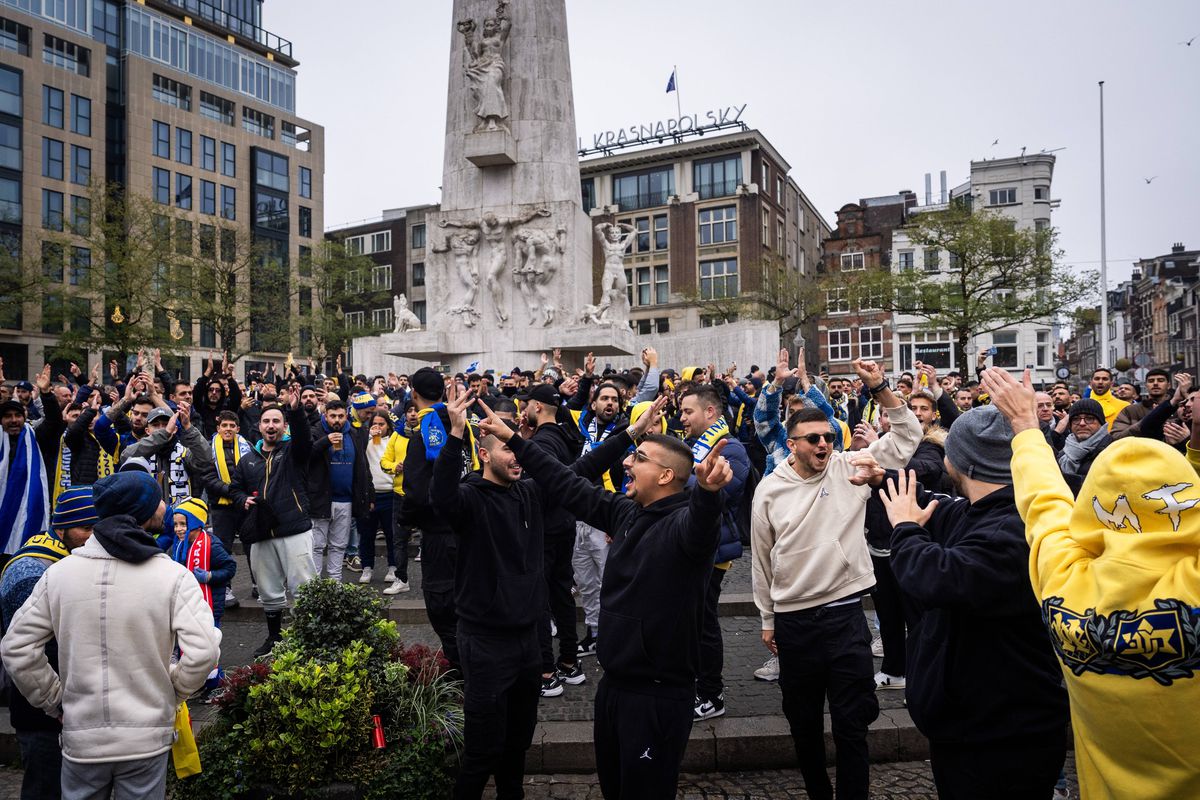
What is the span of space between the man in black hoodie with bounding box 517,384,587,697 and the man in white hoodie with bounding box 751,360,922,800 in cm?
206

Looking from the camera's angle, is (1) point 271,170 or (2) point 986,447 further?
(1) point 271,170

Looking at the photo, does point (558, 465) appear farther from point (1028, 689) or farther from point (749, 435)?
point (749, 435)

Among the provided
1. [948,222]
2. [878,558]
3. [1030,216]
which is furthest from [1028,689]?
[1030,216]

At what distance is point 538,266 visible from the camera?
22.0 m

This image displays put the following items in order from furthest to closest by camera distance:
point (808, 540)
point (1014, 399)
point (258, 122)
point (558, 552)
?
point (258, 122), point (558, 552), point (808, 540), point (1014, 399)

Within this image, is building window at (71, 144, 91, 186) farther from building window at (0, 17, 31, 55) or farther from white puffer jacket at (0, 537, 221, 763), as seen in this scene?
white puffer jacket at (0, 537, 221, 763)

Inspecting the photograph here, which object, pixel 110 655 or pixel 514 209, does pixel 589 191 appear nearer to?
pixel 514 209

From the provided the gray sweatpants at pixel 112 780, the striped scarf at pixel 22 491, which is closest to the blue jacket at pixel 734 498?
the gray sweatpants at pixel 112 780

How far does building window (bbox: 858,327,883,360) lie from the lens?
195 feet

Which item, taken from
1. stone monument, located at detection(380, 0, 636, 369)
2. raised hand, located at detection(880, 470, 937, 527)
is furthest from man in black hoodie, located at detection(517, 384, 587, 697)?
stone monument, located at detection(380, 0, 636, 369)

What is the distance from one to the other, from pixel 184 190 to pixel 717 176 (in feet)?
123

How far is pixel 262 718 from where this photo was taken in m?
4.58

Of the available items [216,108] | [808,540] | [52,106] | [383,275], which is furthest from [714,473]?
[216,108]

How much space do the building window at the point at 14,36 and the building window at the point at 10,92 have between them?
149cm
